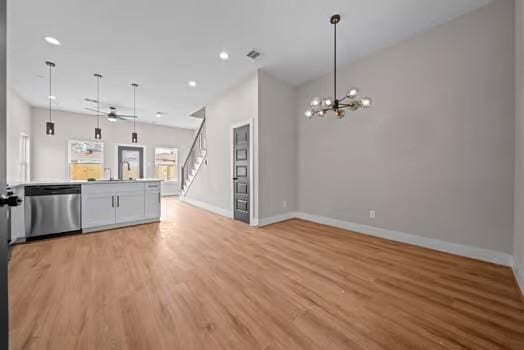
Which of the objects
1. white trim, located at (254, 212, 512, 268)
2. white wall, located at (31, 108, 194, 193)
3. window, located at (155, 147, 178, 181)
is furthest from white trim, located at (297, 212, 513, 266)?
white wall, located at (31, 108, 194, 193)

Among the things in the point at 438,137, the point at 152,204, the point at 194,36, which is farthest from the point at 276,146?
the point at 152,204

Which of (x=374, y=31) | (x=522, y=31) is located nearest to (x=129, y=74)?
(x=374, y=31)

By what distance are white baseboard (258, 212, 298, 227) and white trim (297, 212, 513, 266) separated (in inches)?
36.4

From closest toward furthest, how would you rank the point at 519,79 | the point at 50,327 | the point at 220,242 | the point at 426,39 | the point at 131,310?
the point at 50,327
the point at 131,310
the point at 519,79
the point at 426,39
the point at 220,242

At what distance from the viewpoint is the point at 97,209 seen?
395cm

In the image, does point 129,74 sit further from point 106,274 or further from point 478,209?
point 478,209

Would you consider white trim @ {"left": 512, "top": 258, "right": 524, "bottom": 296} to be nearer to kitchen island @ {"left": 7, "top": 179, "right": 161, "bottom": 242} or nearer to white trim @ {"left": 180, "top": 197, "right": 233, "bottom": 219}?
white trim @ {"left": 180, "top": 197, "right": 233, "bottom": 219}

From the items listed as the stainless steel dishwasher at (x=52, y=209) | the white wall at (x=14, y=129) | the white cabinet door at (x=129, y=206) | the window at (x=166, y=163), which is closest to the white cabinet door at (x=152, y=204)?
the white cabinet door at (x=129, y=206)

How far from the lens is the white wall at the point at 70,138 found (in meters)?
6.62

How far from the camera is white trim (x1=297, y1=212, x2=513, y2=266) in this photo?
8.50 feet

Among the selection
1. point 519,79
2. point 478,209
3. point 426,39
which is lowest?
point 478,209

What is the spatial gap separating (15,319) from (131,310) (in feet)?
2.85

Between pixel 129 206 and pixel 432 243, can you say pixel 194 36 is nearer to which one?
pixel 129 206

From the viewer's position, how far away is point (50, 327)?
1527 mm
